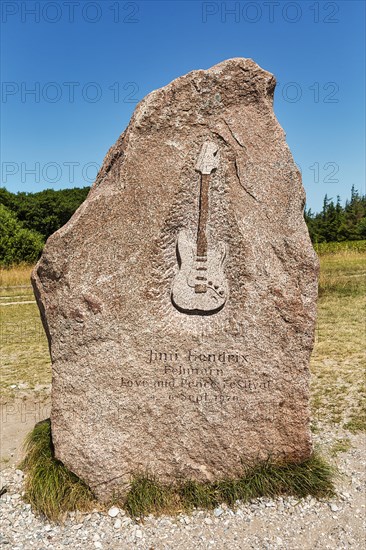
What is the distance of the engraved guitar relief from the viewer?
377cm

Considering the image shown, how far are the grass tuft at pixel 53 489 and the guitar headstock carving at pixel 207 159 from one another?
97.0 inches

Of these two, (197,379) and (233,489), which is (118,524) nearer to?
(233,489)

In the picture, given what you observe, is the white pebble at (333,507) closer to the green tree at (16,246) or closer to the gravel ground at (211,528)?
the gravel ground at (211,528)

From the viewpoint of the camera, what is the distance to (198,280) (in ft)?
12.5

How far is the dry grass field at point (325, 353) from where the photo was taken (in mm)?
5645

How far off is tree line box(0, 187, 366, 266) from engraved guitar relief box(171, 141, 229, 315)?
17802 mm

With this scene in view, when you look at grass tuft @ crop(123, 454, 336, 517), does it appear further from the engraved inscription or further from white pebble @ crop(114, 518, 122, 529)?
the engraved inscription

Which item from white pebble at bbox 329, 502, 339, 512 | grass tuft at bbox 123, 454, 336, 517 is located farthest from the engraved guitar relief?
white pebble at bbox 329, 502, 339, 512

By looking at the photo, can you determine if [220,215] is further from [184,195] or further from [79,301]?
[79,301]

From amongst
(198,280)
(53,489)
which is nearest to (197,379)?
(198,280)

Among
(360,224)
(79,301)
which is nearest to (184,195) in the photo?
(79,301)

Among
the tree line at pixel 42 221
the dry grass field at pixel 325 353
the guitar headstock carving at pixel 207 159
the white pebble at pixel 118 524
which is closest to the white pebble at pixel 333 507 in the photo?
the dry grass field at pixel 325 353

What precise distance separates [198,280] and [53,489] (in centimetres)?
186

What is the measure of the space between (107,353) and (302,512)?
1.81 m
